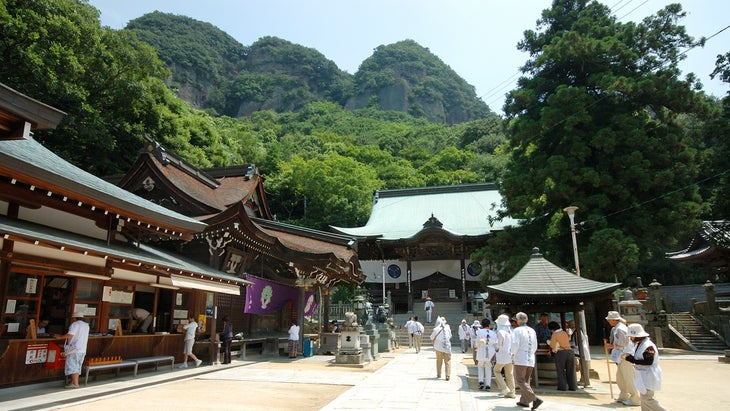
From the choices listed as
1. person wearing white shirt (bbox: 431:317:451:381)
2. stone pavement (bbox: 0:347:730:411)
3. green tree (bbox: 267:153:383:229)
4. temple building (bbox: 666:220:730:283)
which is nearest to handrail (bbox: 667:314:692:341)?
temple building (bbox: 666:220:730:283)

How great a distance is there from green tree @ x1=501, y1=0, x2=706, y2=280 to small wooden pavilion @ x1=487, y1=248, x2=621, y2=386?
29.8 feet

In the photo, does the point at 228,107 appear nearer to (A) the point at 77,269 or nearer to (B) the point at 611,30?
(B) the point at 611,30

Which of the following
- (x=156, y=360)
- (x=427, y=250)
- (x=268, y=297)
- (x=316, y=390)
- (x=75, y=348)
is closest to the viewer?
(x=75, y=348)

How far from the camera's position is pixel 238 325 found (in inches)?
645

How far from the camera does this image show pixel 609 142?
20562mm

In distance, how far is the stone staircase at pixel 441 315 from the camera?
2450 centimetres

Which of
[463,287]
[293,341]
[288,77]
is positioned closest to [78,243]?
[293,341]

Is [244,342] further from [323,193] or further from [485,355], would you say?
[323,193]

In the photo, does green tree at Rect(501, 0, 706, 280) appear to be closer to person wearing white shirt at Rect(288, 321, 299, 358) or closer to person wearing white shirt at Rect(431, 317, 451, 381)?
person wearing white shirt at Rect(431, 317, 451, 381)

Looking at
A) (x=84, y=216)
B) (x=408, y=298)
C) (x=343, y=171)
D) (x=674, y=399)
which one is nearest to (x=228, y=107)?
(x=343, y=171)

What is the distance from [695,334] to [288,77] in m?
104

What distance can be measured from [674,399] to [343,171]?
37.1 meters

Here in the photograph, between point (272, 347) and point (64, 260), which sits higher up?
point (64, 260)

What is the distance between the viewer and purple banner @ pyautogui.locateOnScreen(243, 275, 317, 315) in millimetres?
16016
